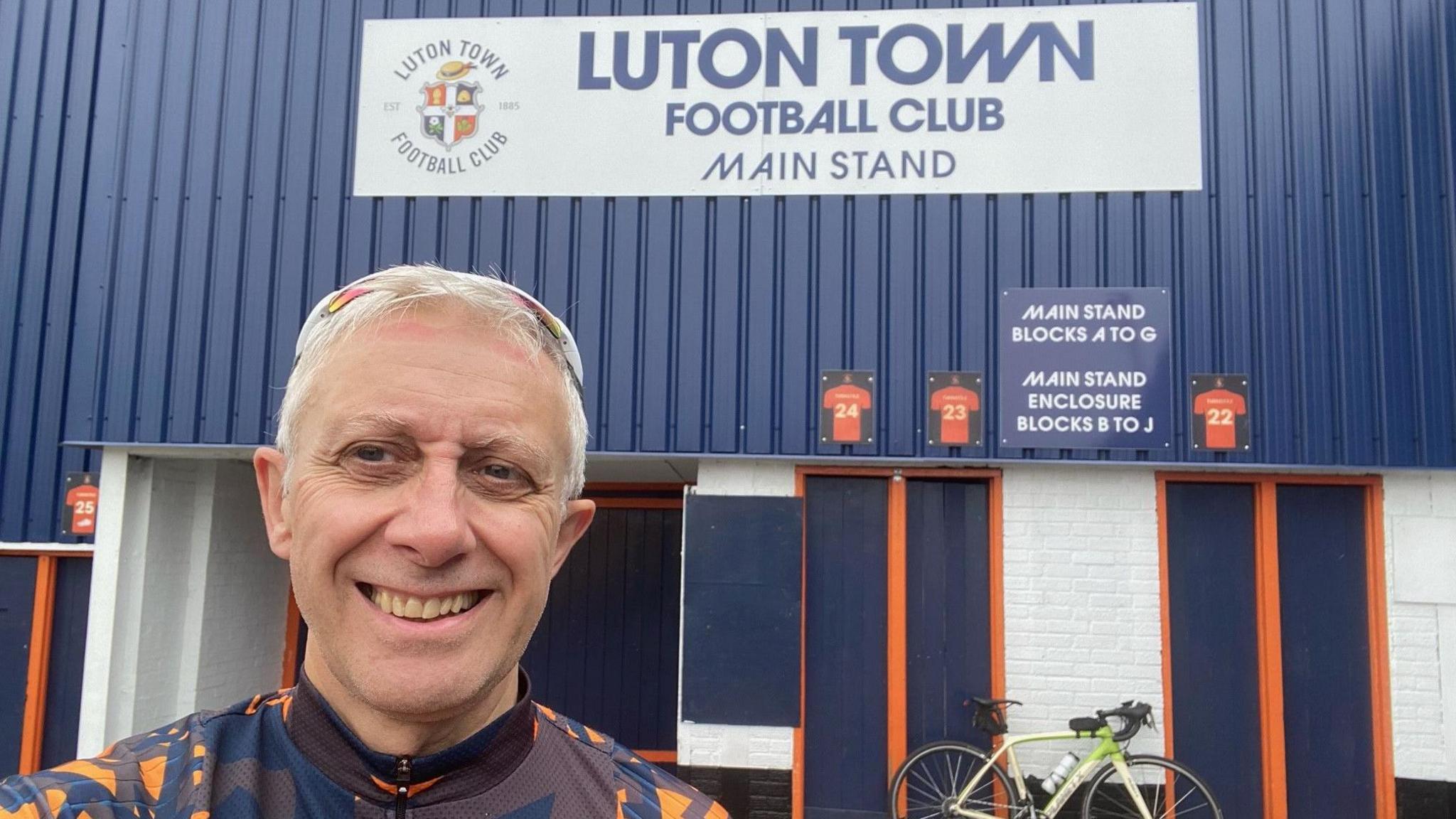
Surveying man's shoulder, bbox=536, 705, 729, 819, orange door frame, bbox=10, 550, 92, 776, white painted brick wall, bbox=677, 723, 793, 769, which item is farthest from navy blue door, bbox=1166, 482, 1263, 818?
orange door frame, bbox=10, 550, 92, 776

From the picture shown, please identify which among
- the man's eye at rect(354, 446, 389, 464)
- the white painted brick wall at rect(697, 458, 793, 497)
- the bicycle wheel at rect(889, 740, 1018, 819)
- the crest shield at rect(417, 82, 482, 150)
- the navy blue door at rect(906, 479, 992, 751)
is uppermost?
the crest shield at rect(417, 82, 482, 150)

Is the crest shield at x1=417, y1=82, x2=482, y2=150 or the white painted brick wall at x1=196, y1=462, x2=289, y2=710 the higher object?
the crest shield at x1=417, y1=82, x2=482, y2=150

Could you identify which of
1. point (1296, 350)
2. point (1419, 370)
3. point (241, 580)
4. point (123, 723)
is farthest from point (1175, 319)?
point (123, 723)

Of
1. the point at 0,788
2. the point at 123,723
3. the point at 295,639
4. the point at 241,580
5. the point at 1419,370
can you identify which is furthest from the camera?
the point at 295,639

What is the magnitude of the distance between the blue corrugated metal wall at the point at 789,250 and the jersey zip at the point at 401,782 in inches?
169

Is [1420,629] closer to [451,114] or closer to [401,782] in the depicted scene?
[401,782]

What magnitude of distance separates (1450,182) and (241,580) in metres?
8.86

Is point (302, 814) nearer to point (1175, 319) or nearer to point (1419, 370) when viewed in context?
point (1175, 319)

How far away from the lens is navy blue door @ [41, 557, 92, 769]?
6.13m

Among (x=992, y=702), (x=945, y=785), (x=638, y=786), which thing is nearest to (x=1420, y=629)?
(x=992, y=702)

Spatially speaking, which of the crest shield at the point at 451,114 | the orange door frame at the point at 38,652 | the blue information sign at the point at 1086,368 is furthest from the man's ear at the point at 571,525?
the orange door frame at the point at 38,652

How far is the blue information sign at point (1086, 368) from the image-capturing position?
5.23 m

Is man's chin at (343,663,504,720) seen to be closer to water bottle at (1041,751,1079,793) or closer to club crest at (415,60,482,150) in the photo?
water bottle at (1041,751,1079,793)

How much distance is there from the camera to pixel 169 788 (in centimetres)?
114
